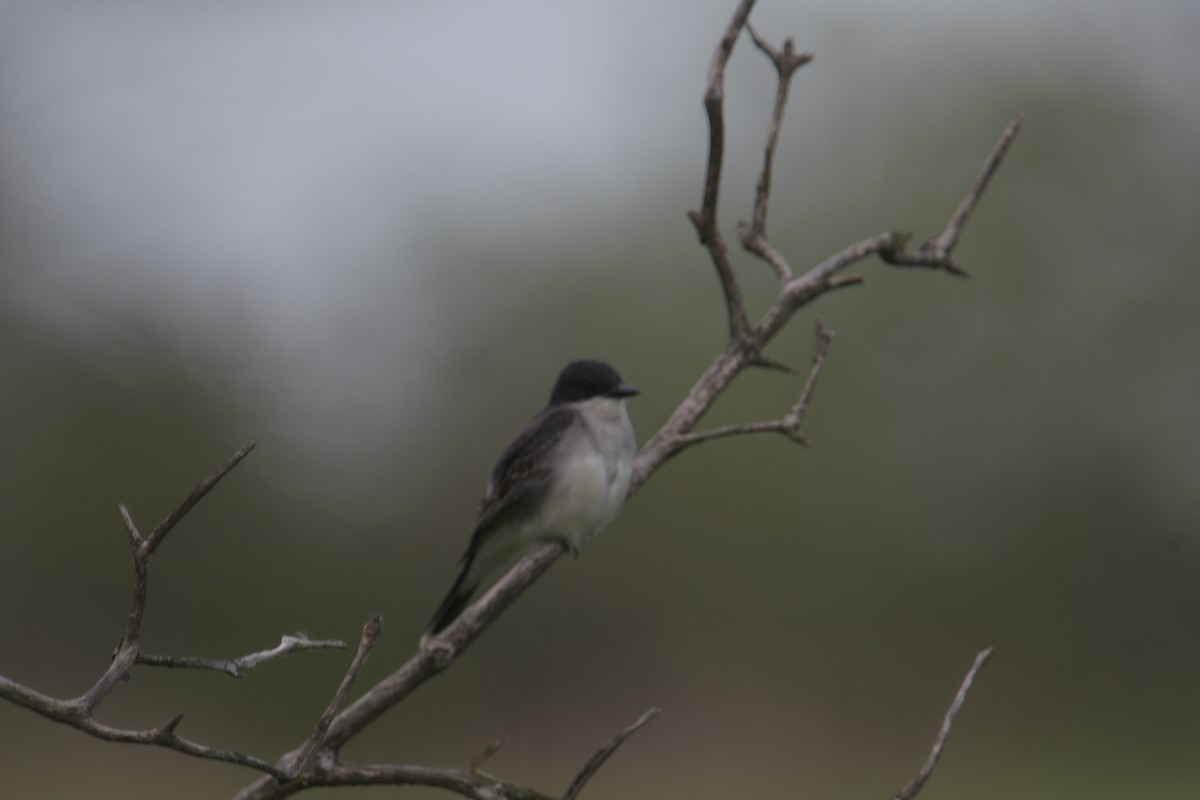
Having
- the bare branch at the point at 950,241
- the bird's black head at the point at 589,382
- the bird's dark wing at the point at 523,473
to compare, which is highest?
the bare branch at the point at 950,241

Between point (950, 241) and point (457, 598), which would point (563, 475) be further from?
point (950, 241)

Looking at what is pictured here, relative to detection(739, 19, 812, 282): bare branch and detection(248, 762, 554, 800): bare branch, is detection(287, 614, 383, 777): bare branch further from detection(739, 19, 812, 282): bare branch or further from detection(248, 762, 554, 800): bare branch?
detection(739, 19, 812, 282): bare branch

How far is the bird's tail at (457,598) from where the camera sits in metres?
5.24

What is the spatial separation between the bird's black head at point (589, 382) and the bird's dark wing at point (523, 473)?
9cm

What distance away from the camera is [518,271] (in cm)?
2158

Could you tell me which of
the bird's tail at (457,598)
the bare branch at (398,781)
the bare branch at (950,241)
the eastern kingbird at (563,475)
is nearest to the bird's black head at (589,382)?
the eastern kingbird at (563,475)

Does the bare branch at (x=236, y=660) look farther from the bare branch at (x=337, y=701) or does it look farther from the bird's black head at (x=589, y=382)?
the bird's black head at (x=589, y=382)

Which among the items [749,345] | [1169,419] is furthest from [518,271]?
[749,345]

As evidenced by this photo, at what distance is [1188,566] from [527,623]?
33.9 ft

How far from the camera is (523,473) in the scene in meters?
6.26

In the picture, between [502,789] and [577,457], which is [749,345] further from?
[577,457]

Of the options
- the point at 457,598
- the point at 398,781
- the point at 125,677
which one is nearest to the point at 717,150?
the point at 398,781

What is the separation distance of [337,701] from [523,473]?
3.72 meters

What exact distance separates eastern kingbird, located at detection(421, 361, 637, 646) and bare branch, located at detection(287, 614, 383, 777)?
281 cm
